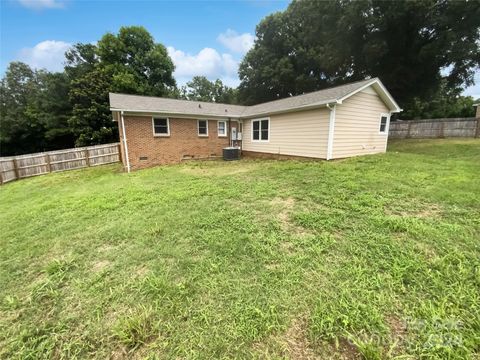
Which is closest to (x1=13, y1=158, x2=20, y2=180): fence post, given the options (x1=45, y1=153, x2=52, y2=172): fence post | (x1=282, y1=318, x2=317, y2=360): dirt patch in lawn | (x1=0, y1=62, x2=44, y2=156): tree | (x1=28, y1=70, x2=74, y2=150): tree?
(x1=45, y1=153, x2=52, y2=172): fence post

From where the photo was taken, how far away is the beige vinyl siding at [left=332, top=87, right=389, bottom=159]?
8844 millimetres

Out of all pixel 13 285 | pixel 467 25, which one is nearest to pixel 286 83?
pixel 467 25

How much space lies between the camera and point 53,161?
12.4 m

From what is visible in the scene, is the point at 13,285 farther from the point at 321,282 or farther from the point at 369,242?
the point at 369,242

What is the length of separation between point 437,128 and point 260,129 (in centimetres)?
1331

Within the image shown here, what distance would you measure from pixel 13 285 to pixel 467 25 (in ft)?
70.6

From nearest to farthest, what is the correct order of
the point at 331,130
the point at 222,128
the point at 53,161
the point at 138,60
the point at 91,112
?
the point at 331,130 → the point at 53,161 → the point at 222,128 → the point at 91,112 → the point at 138,60

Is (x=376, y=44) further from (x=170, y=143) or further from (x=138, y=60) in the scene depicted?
(x=138, y=60)

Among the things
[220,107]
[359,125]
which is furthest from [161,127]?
[359,125]

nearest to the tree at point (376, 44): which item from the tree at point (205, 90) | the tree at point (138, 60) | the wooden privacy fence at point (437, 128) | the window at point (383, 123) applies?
the wooden privacy fence at point (437, 128)

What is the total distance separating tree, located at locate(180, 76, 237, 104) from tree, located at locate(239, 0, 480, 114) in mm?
13493

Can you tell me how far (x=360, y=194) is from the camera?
181 inches

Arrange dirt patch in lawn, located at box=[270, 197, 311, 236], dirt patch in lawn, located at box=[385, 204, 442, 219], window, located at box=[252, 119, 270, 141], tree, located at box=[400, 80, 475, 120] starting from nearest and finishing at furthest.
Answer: dirt patch in lawn, located at box=[270, 197, 311, 236], dirt patch in lawn, located at box=[385, 204, 442, 219], window, located at box=[252, 119, 270, 141], tree, located at box=[400, 80, 475, 120]

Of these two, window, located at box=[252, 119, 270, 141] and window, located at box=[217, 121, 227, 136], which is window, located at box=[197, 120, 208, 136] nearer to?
window, located at box=[217, 121, 227, 136]
